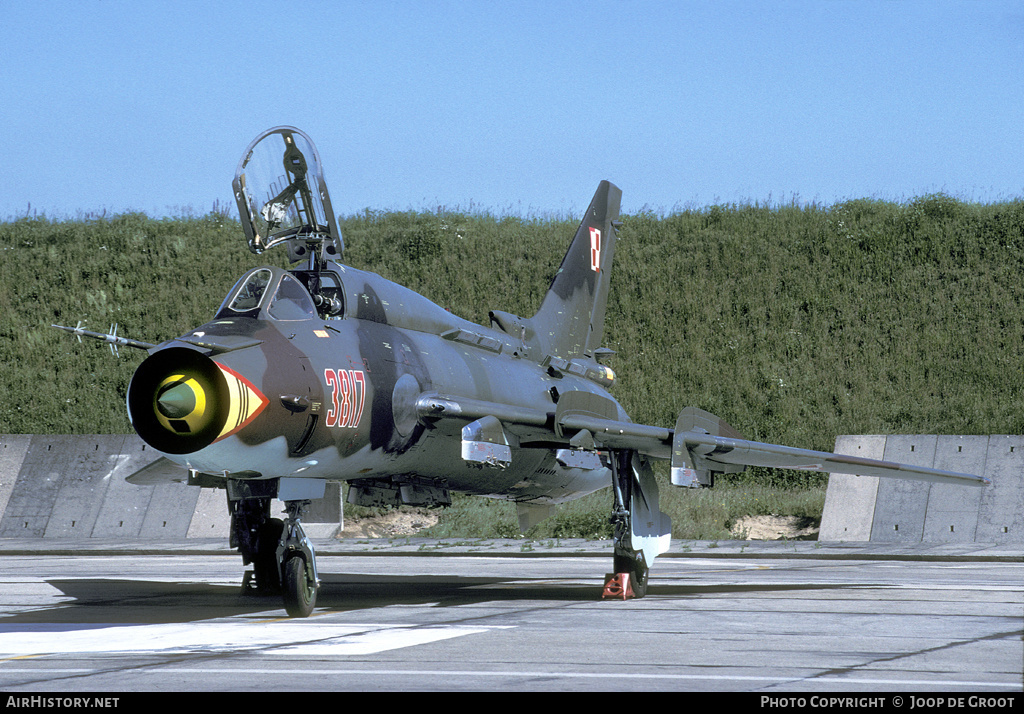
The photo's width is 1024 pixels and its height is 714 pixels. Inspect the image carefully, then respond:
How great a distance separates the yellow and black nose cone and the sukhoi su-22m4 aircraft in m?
0.01

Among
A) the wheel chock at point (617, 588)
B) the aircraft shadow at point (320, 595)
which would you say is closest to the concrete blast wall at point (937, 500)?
the aircraft shadow at point (320, 595)

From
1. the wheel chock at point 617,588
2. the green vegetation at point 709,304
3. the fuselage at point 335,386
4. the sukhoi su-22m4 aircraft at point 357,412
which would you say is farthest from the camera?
the green vegetation at point 709,304

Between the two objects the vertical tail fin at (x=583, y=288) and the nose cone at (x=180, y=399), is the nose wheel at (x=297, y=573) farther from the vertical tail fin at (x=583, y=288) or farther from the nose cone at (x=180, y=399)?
the vertical tail fin at (x=583, y=288)

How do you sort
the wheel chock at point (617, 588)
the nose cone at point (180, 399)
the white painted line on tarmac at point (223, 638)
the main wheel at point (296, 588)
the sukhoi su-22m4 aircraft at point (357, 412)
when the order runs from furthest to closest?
1. the wheel chock at point (617, 588)
2. the main wheel at point (296, 588)
3. the sukhoi su-22m4 aircraft at point (357, 412)
4. the nose cone at point (180, 399)
5. the white painted line on tarmac at point (223, 638)

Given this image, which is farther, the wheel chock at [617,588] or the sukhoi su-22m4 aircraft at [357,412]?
the wheel chock at [617,588]

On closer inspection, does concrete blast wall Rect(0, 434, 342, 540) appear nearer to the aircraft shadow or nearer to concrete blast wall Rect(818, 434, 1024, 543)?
the aircraft shadow

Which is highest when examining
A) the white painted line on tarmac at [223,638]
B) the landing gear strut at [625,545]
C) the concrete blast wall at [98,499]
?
the landing gear strut at [625,545]

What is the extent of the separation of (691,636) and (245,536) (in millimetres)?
6624

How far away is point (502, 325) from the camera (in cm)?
1482

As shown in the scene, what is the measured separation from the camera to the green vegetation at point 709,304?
3166cm

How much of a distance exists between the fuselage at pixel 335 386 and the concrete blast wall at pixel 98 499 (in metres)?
12.5

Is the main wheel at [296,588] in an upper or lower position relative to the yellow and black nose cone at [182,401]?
lower

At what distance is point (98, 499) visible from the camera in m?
25.3

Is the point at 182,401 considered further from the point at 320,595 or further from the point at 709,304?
the point at 709,304
